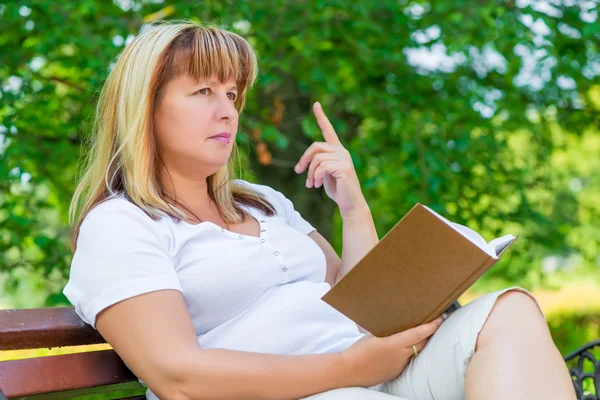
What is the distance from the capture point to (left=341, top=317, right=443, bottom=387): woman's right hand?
1.86 metres

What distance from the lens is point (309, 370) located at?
5.98 feet

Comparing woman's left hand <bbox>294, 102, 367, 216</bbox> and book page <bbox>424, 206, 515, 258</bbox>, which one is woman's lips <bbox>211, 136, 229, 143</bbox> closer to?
woman's left hand <bbox>294, 102, 367, 216</bbox>

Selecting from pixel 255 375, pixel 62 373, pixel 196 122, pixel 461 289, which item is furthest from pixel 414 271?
pixel 62 373

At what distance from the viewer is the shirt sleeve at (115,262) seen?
1.79 m

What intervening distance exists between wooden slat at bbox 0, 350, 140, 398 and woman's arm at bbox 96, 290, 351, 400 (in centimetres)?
18

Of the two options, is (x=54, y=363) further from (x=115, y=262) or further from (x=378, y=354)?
(x=378, y=354)

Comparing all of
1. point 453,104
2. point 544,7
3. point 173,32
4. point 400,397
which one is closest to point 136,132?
point 173,32

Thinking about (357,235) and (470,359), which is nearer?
(470,359)

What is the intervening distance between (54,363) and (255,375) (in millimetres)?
518

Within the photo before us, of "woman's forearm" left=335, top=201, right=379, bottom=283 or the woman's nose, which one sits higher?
the woman's nose

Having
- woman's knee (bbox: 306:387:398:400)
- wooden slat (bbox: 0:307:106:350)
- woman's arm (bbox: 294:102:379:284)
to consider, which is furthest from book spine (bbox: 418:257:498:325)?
wooden slat (bbox: 0:307:106:350)

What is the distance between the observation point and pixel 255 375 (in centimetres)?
177

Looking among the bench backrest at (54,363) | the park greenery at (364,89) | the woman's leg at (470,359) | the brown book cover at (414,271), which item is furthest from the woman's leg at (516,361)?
the park greenery at (364,89)

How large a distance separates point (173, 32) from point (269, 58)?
98.5 inches
